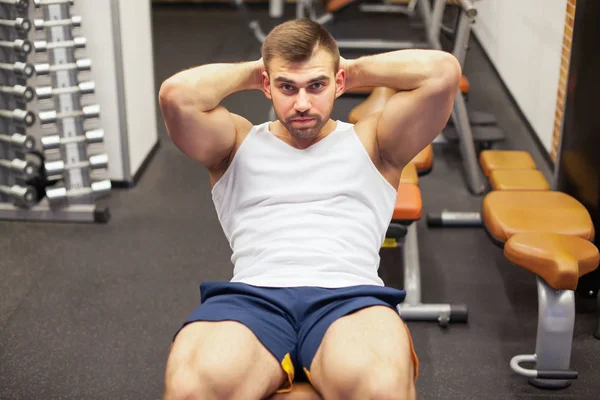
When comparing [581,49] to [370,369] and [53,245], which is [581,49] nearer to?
[370,369]

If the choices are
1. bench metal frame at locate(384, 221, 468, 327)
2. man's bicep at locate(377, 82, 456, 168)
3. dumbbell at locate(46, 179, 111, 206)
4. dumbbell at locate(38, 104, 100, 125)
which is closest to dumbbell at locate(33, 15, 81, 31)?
dumbbell at locate(38, 104, 100, 125)

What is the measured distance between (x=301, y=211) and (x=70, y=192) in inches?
81.9

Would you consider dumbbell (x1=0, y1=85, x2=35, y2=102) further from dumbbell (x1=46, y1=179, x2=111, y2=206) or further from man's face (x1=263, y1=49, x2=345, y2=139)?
man's face (x1=263, y1=49, x2=345, y2=139)

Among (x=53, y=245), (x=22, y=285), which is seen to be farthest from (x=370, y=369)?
(x=53, y=245)

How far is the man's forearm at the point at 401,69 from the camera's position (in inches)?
72.1

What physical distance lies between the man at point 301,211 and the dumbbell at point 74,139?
177cm

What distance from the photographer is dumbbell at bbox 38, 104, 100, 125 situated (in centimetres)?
342

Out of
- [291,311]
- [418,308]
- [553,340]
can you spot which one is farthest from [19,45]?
[553,340]

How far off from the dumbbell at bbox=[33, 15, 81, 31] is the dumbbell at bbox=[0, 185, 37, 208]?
72 cm

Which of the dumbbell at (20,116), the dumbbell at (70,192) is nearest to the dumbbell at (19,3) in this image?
the dumbbell at (20,116)

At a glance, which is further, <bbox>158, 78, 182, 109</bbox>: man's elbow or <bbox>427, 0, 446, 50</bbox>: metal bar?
<bbox>427, 0, 446, 50</bbox>: metal bar

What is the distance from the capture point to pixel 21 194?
140 inches

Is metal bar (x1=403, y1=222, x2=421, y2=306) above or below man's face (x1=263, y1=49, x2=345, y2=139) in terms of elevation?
below

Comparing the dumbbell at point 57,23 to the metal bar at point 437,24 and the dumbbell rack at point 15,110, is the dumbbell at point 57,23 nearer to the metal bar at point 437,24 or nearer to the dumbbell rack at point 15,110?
the dumbbell rack at point 15,110
